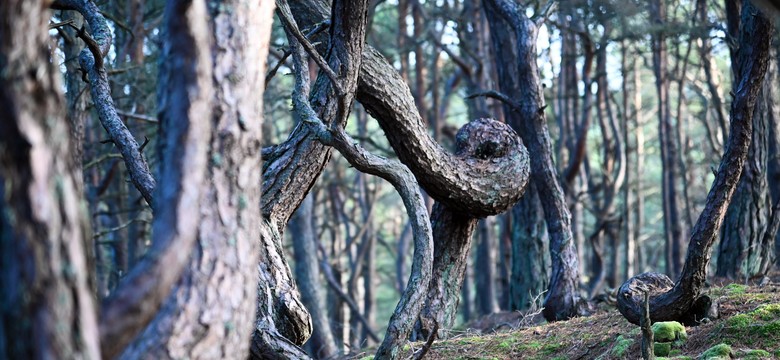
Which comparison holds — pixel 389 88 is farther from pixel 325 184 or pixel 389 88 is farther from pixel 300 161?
pixel 325 184

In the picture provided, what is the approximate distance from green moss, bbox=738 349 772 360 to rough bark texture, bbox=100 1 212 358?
11.0ft

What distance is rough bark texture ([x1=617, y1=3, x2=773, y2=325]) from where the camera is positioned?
208 inches

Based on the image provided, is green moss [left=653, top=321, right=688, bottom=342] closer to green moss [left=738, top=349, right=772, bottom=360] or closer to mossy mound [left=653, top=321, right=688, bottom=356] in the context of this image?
mossy mound [left=653, top=321, right=688, bottom=356]

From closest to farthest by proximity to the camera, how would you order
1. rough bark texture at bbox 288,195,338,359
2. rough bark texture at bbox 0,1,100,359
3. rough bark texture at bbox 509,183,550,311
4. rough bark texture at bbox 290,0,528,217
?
1. rough bark texture at bbox 0,1,100,359
2. rough bark texture at bbox 290,0,528,217
3. rough bark texture at bbox 509,183,550,311
4. rough bark texture at bbox 288,195,338,359

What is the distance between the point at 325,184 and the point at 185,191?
1833cm

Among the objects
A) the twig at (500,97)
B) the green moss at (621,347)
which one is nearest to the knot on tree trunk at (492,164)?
the twig at (500,97)

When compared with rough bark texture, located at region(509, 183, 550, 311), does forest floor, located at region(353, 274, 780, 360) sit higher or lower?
lower

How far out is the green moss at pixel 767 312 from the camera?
520cm

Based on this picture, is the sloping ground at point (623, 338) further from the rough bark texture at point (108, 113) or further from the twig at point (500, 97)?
the twig at point (500, 97)

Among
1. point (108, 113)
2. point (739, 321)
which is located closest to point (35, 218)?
point (108, 113)

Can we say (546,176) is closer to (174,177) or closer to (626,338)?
(626,338)

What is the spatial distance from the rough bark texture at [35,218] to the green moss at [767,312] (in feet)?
14.2

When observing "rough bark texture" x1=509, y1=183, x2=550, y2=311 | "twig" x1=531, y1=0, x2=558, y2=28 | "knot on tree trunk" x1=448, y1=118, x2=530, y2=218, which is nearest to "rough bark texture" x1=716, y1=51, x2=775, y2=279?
"rough bark texture" x1=509, y1=183, x2=550, y2=311

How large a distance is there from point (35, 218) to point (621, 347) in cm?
406
